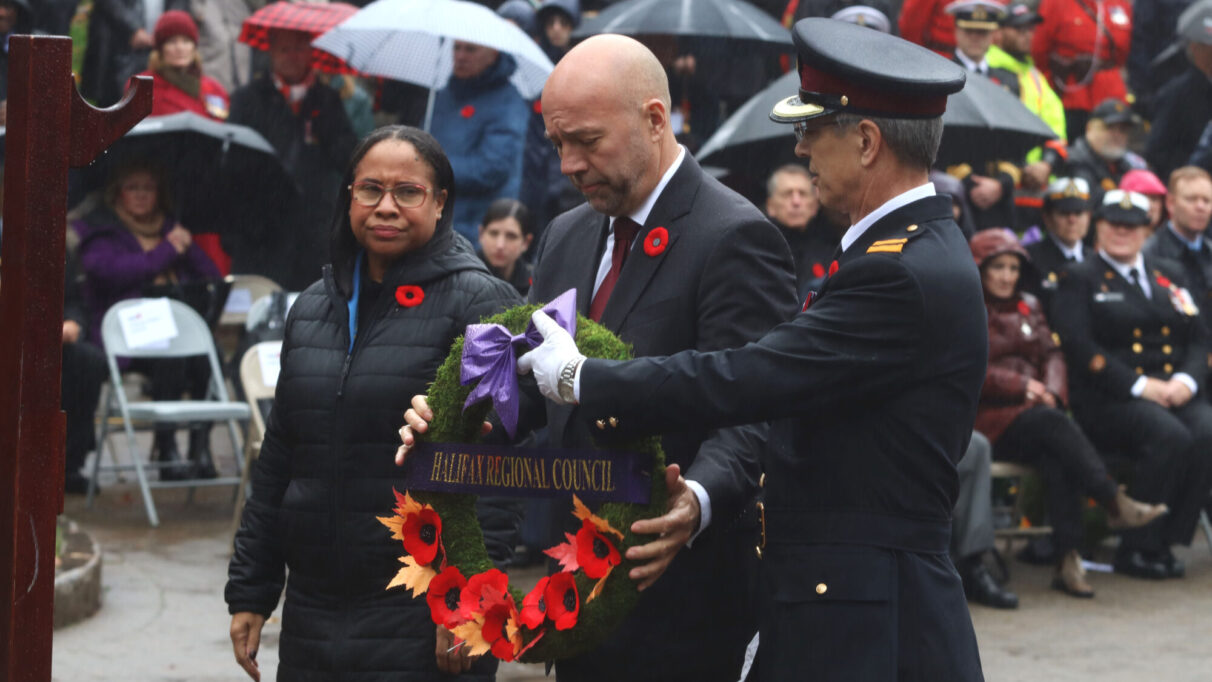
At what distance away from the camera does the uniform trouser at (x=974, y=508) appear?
8.45 metres

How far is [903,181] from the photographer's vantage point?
128 inches

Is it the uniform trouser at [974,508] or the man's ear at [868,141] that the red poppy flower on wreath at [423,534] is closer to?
the man's ear at [868,141]

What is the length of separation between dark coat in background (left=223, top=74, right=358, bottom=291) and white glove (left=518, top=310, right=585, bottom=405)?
7.86 m

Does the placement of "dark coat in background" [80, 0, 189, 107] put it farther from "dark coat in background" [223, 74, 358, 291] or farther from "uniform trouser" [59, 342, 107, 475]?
"uniform trouser" [59, 342, 107, 475]

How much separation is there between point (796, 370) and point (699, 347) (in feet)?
1.79

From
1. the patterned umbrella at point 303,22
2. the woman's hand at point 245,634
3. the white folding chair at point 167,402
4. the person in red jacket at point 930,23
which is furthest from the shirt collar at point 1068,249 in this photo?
the woman's hand at point 245,634

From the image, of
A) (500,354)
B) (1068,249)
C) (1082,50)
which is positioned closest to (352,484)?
(500,354)

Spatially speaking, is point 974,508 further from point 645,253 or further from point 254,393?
point 645,253

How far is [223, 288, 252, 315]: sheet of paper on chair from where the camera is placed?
423 inches

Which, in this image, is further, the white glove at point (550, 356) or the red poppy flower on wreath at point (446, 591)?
the red poppy flower on wreath at point (446, 591)

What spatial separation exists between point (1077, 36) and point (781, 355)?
11699 mm

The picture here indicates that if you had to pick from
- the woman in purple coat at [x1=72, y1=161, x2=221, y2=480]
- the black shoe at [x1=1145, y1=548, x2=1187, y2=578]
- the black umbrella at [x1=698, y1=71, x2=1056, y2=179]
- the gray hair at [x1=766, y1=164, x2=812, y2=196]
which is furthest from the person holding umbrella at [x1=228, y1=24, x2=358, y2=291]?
the black shoe at [x1=1145, y1=548, x2=1187, y2=578]

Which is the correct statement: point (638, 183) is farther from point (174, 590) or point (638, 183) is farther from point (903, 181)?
point (174, 590)

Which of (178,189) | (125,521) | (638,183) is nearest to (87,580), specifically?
(125,521)
